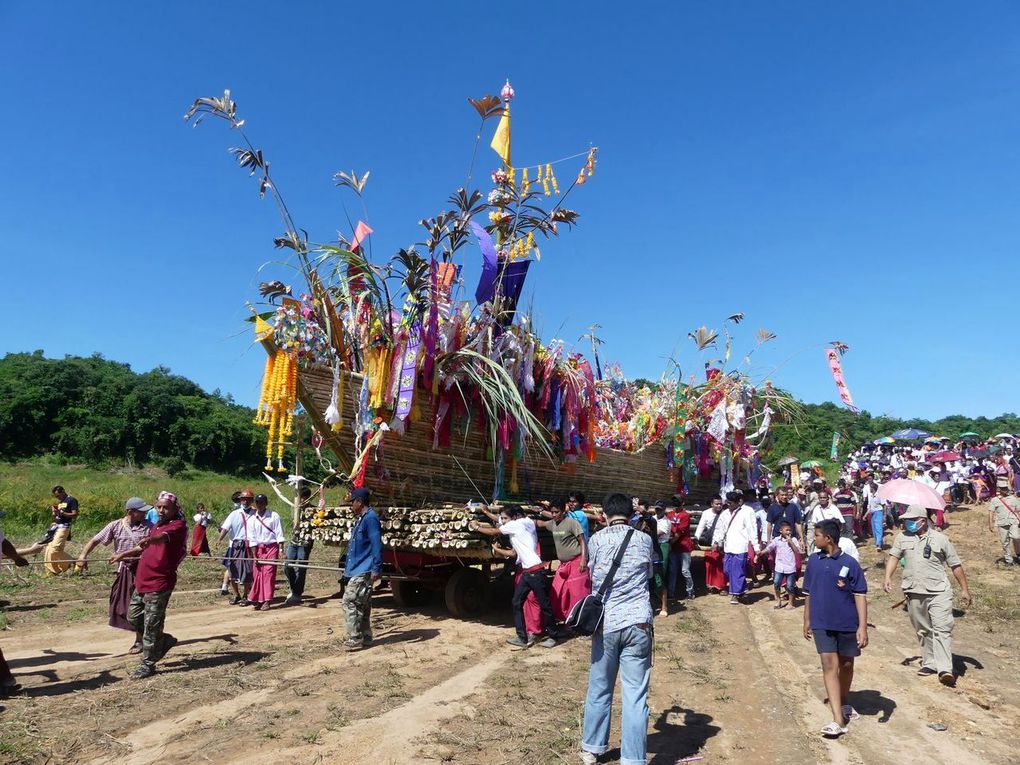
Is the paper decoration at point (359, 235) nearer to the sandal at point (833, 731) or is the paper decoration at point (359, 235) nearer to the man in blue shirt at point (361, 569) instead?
the man in blue shirt at point (361, 569)

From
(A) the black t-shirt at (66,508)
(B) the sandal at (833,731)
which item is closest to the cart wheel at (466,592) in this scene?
(B) the sandal at (833,731)

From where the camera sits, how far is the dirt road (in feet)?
15.3

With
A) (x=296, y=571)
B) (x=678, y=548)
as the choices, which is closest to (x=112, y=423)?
(x=296, y=571)

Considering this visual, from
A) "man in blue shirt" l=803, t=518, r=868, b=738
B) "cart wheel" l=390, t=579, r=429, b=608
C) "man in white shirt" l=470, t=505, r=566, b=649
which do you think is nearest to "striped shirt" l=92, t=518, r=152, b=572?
"cart wheel" l=390, t=579, r=429, b=608

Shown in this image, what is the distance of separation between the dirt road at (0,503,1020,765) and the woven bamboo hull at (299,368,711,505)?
1604 millimetres

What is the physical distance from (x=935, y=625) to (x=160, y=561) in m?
7.12

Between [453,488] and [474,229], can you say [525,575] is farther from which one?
[474,229]

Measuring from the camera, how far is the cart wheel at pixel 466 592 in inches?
355

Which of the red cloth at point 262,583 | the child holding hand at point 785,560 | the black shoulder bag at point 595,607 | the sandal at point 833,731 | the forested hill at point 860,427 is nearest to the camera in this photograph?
the black shoulder bag at point 595,607

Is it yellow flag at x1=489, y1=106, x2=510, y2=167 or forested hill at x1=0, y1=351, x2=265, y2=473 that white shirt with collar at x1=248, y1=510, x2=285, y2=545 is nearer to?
yellow flag at x1=489, y1=106, x2=510, y2=167

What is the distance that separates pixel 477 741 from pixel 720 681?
2734 millimetres

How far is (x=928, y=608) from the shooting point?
264 inches

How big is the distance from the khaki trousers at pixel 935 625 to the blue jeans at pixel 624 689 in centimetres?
377

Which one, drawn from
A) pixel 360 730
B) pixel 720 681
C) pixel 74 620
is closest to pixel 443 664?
pixel 360 730
